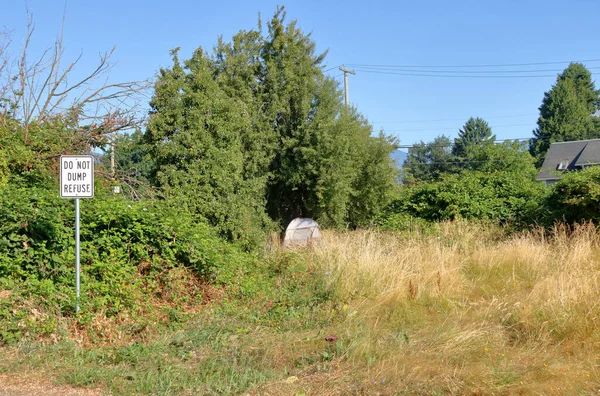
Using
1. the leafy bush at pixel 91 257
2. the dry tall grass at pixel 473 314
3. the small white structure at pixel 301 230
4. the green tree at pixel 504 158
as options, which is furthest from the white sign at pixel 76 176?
the green tree at pixel 504 158

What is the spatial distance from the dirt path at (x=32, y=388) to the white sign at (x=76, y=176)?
2.73m

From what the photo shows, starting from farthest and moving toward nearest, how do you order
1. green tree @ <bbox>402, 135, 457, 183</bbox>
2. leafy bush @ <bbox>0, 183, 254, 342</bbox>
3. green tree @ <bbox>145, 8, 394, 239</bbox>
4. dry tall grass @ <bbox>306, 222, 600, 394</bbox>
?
green tree @ <bbox>402, 135, 457, 183</bbox>
green tree @ <bbox>145, 8, 394, 239</bbox>
leafy bush @ <bbox>0, 183, 254, 342</bbox>
dry tall grass @ <bbox>306, 222, 600, 394</bbox>

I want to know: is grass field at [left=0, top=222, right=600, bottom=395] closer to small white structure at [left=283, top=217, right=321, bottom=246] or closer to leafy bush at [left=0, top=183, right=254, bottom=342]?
leafy bush at [left=0, top=183, right=254, bottom=342]

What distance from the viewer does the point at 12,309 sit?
23.2 ft

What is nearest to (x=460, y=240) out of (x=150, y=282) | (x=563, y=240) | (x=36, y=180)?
(x=563, y=240)

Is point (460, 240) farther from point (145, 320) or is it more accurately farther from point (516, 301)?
point (145, 320)

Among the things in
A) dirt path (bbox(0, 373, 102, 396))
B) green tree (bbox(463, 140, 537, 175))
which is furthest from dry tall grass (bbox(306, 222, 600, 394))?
green tree (bbox(463, 140, 537, 175))

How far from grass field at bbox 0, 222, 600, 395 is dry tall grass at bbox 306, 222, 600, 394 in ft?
0.06

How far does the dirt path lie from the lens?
5414mm

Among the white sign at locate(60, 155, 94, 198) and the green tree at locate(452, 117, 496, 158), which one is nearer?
the white sign at locate(60, 155, 94, 198)

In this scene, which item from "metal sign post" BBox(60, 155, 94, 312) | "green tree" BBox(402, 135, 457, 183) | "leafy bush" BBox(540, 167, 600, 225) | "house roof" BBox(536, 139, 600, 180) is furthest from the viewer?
"green tree" BBox(402, 135, 457, 183)

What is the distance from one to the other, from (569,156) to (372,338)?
58.0 meters

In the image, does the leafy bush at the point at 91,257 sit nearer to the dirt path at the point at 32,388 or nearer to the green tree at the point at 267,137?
the dirt path at the point at 32,388

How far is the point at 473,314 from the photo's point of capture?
746 centimetres
